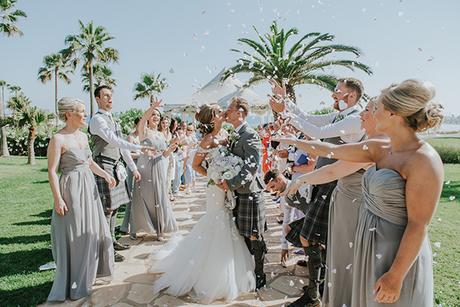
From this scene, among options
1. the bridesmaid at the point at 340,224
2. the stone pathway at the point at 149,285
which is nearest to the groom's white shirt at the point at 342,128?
the bridesmaid at the point at 340,224

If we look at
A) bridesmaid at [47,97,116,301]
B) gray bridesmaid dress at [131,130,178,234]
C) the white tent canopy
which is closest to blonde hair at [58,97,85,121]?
bridesmaid at [47,97,116,301]

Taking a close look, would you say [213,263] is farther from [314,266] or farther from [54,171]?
[54,171]

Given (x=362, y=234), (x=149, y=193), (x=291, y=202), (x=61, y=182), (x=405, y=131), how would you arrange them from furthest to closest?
1. (x=149, y=193)
2. (x=291, y=202)
3. (x=61, y=182)
4. (x=362, y=234)
5. (x=405, y=131)

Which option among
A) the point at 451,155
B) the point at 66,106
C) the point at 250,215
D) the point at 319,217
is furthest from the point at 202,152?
the point at 451,155

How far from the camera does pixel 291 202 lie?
426 cm

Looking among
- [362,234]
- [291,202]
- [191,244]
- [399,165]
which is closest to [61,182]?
[191,244]

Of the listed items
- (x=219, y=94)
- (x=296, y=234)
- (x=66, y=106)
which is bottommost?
(x=296, y=234)

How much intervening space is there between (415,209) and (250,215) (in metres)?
2.26

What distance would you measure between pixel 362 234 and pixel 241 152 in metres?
1.87

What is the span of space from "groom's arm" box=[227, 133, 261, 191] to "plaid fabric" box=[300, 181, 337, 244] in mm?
744

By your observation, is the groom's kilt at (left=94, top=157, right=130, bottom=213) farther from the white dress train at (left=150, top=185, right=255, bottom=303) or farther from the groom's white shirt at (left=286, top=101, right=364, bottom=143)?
the groom's white shirt at (left=286, top=101, right=364, bottom=143)

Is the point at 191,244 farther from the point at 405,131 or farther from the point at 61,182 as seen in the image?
the point at 405,131

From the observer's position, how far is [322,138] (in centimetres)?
355

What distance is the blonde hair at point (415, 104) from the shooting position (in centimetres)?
198
